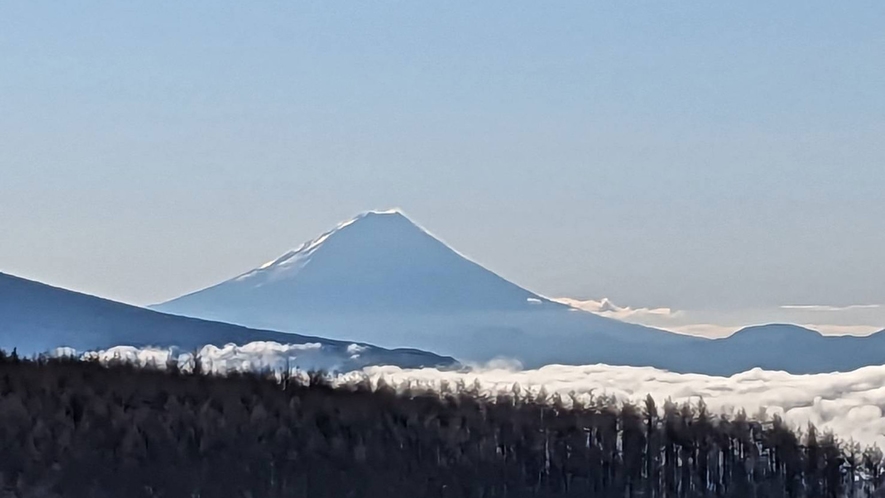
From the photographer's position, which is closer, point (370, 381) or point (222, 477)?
point (222, 477)

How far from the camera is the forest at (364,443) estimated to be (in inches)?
678

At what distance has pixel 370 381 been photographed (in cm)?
2289

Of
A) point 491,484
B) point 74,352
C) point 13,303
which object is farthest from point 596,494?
point 13,303

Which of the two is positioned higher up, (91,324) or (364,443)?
(91,324)

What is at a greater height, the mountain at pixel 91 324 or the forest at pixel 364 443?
the mountain at pixel 91 324

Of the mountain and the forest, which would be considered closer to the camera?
the forest

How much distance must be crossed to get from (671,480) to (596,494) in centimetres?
169

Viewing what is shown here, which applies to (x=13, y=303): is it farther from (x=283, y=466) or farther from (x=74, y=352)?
(x=283, y=466)

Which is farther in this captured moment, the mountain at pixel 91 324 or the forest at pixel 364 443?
the mountain at pixel 91 324

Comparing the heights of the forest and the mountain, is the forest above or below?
below

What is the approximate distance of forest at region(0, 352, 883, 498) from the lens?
17.2m

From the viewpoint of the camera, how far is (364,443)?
19828 mm

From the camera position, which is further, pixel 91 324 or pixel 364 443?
pixel 91 324

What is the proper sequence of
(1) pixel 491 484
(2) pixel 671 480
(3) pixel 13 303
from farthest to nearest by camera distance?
(3) pixel 13 303 < (2) pixel 671 480 < (1) pixel 491 484
